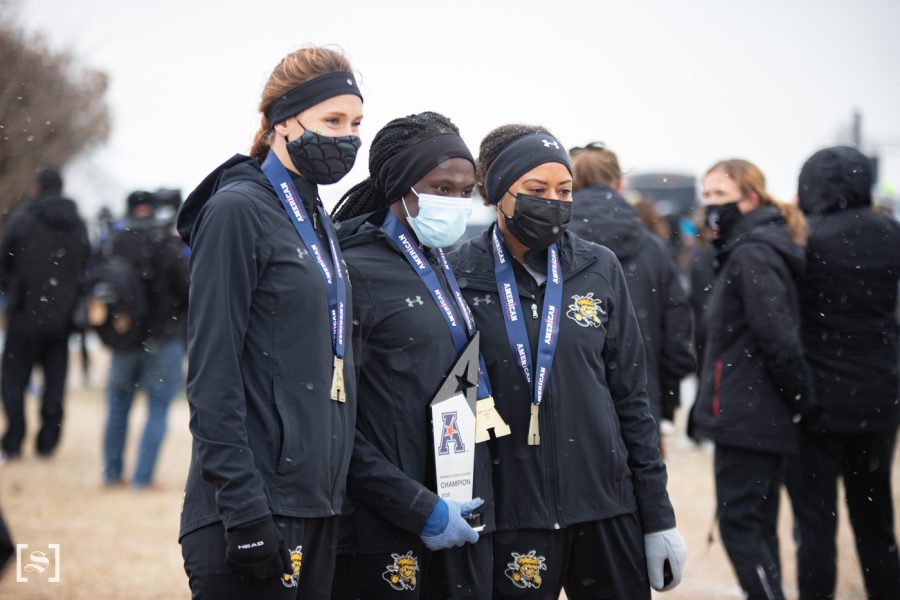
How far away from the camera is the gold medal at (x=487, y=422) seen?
139 inches

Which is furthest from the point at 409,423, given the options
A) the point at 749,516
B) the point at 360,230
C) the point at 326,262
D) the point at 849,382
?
the point at 849,382

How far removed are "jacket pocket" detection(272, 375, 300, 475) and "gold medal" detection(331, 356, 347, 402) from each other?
179 mm

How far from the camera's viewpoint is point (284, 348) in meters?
3.03

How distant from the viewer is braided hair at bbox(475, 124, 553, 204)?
397 cm

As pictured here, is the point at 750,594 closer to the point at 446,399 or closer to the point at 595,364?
the point at 595,364

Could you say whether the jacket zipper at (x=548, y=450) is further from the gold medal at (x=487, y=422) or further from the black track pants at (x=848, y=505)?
the black track pants at (x=848, y=505)

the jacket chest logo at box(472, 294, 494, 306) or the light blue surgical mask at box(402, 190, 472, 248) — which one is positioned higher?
the light blue surgical mask at box(402, 190, 472, 248)

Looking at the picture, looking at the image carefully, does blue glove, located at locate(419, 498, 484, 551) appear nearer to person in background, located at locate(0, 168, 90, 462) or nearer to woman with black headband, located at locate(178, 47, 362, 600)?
woman with black headband, located at locate(178, 47, 362, 600)

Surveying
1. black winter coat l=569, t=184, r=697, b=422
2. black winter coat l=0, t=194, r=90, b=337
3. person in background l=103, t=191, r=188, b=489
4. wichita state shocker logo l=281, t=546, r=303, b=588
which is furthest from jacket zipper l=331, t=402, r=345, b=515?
black winter coat l=0, t=194, r=90, b=337

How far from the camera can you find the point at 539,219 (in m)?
3.75

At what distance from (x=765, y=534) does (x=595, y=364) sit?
2.23 meters

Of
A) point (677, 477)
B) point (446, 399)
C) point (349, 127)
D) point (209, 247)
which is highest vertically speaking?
point (349, 127)

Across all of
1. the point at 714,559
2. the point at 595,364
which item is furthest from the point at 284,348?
the point at 714,559

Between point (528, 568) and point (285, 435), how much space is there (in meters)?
1.12
